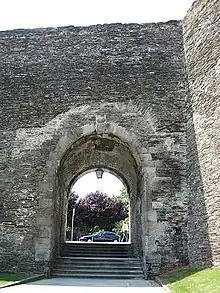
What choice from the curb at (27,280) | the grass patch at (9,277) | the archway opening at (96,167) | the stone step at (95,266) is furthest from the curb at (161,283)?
the grass patch at (9,277)

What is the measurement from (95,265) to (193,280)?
424 centimetres

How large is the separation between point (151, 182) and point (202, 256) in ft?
7.79

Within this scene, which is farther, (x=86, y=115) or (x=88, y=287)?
(x=86, y=115)

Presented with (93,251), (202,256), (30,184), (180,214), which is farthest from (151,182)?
(93,251)

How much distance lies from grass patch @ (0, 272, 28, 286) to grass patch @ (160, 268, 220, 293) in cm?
329

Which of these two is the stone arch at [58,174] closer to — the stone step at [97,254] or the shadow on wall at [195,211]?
the shadow on wall at [195,211]

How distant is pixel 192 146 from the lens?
11.0 m

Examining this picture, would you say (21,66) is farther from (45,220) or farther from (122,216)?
(122,216)

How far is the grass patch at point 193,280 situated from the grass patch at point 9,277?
10.8 ft

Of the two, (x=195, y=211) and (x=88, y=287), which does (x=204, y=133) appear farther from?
(x=88, y=287)

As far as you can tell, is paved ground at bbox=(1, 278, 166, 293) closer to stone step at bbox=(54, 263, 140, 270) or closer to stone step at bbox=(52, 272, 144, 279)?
stone step at bbox=(52, 272, 144, 279)

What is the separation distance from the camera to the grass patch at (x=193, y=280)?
7035mm

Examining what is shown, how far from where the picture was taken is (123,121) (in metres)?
11.8

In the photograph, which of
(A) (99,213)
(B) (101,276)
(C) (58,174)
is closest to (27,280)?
(B) (101,276)
